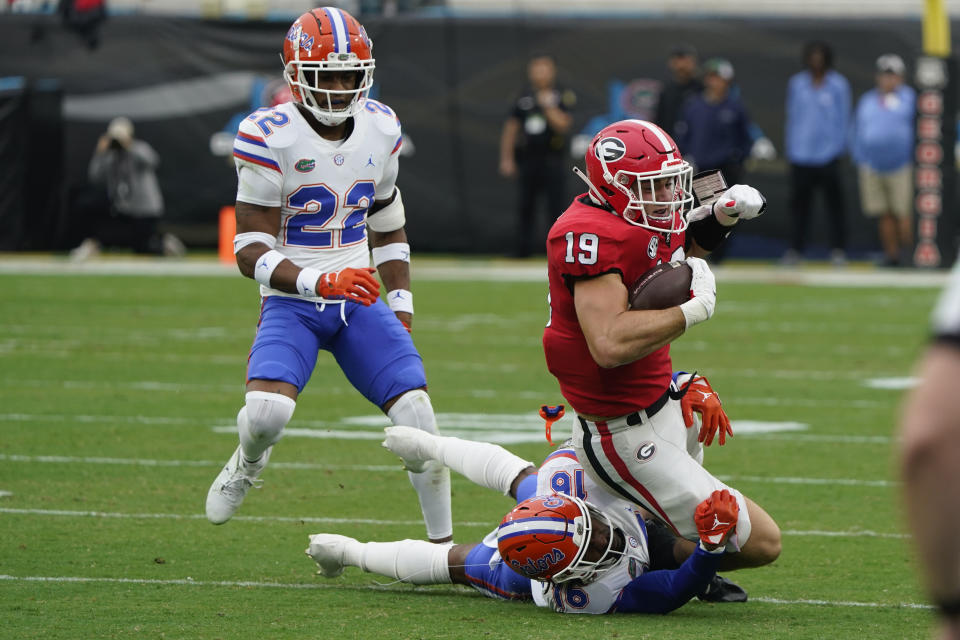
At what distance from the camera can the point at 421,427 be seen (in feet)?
16.2

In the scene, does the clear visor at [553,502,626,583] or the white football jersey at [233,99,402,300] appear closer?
the clear visor at [553,502,626,583]

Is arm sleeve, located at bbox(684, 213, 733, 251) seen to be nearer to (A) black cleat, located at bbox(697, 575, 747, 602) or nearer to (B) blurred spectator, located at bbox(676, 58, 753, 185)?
(A) black cleat, located at bbox(697, 575, 747, 602)

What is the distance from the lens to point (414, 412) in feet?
16.1

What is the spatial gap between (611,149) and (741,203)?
41cm

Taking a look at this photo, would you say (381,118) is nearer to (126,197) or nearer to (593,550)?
(593,550)

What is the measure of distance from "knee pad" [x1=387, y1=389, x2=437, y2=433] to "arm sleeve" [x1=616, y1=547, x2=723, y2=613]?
92 cm

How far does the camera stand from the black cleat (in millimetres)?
4457

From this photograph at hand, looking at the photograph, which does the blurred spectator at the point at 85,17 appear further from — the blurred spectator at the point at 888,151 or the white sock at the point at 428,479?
the white sock at the point at 428,479

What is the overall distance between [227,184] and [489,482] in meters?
13.1

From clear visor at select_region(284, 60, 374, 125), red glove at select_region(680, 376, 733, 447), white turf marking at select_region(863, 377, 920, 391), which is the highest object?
clear visor at select_region(284, 60, 374, 125)

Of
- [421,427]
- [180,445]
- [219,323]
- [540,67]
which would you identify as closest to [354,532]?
[421,427]

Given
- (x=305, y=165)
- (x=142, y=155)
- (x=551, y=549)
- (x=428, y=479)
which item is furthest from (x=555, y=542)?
(x=142, y=155)

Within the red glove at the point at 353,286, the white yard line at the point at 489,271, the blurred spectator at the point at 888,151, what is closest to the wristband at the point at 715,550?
the red glove at the point at 353,286

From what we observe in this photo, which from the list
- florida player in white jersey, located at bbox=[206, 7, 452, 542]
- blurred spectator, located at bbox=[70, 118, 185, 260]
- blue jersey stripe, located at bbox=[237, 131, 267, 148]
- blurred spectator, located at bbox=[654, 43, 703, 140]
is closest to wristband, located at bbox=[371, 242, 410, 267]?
florida player in white jersey, located at bbox=[206, 7, 452, 542]
